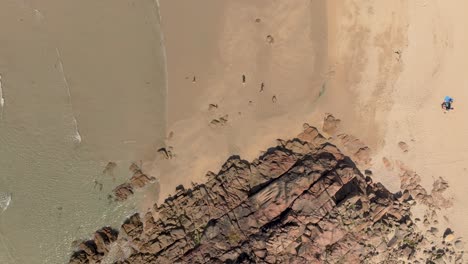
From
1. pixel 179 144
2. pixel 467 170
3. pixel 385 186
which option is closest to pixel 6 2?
pixel 179 144

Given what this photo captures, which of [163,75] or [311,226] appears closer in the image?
[311,226]

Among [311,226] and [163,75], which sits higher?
[163,75]

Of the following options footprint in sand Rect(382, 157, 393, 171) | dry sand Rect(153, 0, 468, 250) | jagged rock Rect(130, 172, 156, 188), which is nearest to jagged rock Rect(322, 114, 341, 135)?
dry sand Rect(153, 0, 468, 250)

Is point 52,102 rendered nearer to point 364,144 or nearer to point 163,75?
point 163,75

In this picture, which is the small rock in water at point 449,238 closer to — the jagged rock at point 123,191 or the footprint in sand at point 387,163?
the footprint in sand at point 387,163

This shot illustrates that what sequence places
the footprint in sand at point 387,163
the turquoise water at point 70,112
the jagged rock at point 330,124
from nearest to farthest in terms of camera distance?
the turquoise water at point 70,112 < the jagged rock at point 330,124 < the footprint in sand at point 387,163

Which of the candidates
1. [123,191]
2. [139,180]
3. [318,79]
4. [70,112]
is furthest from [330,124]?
[70,112]

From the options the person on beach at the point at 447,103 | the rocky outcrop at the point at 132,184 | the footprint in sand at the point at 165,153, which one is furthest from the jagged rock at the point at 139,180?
the person on beach at the point at 447,103
